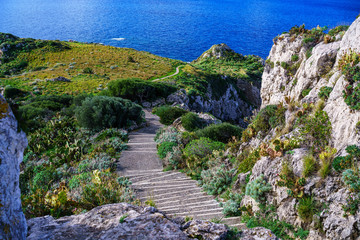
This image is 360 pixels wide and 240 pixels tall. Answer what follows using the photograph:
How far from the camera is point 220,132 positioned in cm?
1912

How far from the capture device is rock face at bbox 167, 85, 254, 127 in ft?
132

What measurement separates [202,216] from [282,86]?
56.2ft

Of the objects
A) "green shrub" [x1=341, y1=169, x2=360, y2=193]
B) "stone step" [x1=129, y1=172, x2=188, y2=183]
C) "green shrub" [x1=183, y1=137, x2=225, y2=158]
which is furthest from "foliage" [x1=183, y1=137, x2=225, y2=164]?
"green shrub" [x1=341, y1=169, x2=360, y2=193]

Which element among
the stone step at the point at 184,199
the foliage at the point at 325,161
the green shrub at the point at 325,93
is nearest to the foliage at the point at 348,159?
the foliage at the point at 325,161

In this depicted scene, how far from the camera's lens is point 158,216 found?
6.55 m

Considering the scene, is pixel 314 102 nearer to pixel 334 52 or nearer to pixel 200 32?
pixel 334 52

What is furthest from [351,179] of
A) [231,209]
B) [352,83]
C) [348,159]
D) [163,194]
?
[163,194]

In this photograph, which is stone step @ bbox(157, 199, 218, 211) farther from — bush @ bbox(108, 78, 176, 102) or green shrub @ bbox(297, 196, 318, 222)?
bush @ bbox(108, 78, 176, 102)

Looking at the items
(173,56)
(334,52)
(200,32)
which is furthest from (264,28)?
(334,52)

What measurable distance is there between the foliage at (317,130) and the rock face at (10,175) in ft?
31.6

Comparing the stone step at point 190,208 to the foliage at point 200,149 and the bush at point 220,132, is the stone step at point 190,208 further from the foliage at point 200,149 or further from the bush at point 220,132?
the bush at point 220,132

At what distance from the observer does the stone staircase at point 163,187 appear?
31.0ft

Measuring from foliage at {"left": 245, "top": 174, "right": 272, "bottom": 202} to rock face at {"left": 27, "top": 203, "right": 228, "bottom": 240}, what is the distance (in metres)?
2.51

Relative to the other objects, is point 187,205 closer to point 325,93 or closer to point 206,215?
point 206,215
